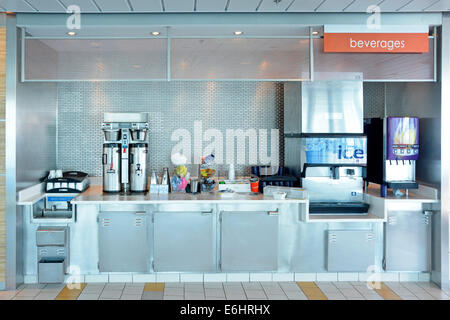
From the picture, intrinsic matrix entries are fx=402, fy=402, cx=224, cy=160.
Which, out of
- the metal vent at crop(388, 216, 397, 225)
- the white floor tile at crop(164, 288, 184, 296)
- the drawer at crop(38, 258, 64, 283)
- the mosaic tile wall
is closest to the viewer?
the white floor tile at crop(164, 288, 184, 296)

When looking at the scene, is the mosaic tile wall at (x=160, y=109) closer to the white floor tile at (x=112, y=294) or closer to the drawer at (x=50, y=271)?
the drawer at (x=50, y=271)

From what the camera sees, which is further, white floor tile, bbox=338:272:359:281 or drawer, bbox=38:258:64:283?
white floor tile, bbox=338:272:359:281

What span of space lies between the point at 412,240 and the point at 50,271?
363 centimetres

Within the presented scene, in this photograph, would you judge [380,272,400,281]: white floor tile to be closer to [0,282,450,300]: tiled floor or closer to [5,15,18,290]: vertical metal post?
[0,282,450,300]: tiled floor

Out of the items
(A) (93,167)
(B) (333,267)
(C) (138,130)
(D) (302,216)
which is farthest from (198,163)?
(B) (333,267)

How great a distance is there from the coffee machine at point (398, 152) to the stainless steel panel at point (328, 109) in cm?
28

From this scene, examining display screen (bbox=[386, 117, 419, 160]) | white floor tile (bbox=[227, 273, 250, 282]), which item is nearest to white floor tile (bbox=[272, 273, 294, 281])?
white floor tile (bbox=[227, 273, 250, 282])

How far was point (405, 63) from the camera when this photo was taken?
13.0 feet

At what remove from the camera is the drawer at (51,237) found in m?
3.94

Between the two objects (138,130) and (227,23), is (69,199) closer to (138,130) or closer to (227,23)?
(138,130)

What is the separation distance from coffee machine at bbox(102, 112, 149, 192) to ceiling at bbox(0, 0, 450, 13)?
1299 mm

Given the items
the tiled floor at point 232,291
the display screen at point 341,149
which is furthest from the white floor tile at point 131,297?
the display screen at point 341,149

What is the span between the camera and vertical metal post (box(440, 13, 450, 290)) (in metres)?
3.96

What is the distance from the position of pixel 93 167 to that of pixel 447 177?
158 inches
